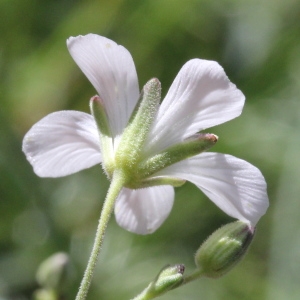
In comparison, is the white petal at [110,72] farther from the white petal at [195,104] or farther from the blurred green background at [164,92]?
the blurred green background at [164,92]

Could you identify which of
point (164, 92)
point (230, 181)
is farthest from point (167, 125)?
point (164, 92)

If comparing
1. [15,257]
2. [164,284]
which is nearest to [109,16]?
[15,257]

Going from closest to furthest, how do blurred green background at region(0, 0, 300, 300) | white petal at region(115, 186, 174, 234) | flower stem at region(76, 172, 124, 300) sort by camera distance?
flower stem at region(76, 172, 124, 300), white petal at region(115, 186, 174, 234), blurred green background at region(0, 0, 300, 300)

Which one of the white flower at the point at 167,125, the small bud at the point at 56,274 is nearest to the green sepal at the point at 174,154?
the white flower at the point at 167,125

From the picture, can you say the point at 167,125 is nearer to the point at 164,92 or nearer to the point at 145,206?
the point at 145,206

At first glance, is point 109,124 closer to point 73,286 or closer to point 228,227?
point 228,227

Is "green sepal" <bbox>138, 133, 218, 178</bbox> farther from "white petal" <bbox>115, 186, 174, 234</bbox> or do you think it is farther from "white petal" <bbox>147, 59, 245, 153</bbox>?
"white petal" <bbox>115, 186, 174, 234</bbox>

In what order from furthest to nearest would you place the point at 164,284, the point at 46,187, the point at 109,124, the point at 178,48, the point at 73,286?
1. the point at 178,48
2. the point at 46,187
3. the point at 73,286
4. the point at 109,124
5. the point at 164,284

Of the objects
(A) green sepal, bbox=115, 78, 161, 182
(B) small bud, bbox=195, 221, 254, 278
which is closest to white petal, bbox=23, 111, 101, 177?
(A) green sepal, bbox=115, 78, 161, 182
